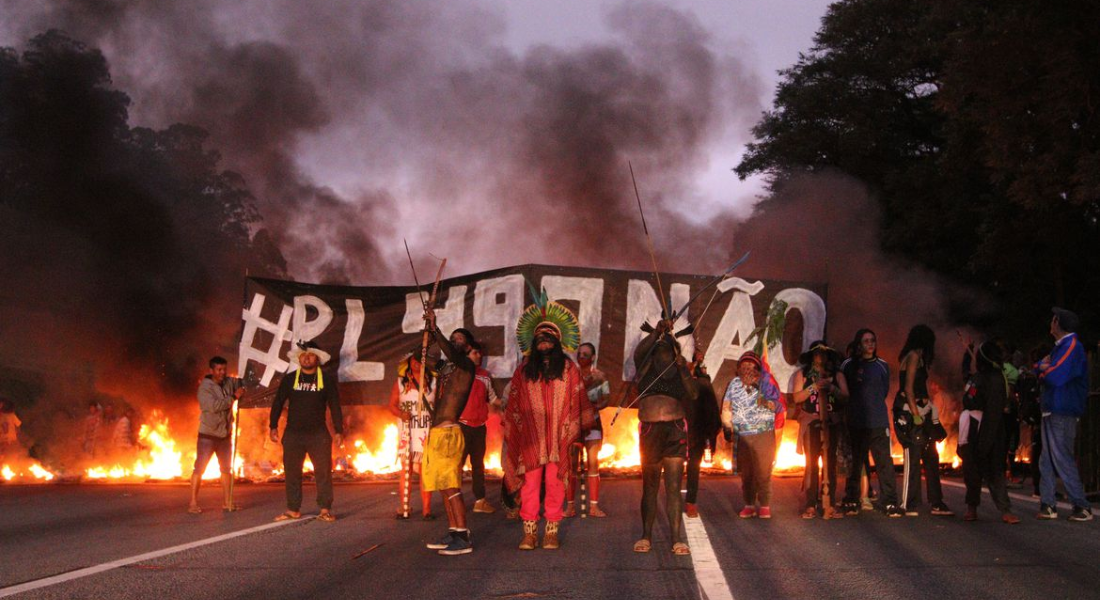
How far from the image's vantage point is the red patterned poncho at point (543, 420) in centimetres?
839

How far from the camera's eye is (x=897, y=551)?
8.05m

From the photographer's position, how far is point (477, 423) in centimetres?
1027

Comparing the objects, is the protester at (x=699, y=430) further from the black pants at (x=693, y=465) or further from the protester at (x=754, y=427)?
the protester at (x=754, y=427)

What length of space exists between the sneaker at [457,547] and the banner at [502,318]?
28.4 feet

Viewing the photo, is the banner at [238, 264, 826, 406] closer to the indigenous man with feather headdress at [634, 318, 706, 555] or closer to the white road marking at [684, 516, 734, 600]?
the white road marking at [684, 516, 734, 600]

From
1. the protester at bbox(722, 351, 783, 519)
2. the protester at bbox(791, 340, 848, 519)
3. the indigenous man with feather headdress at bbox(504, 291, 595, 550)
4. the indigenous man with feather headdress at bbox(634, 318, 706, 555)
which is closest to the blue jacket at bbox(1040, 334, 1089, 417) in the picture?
the protester at bbox(791, 340, 848, 519)

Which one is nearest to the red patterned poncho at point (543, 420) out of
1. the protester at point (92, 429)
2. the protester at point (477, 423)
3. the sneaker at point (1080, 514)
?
the protester at point (477, 423)

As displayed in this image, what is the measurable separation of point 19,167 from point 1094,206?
27094 millimetres

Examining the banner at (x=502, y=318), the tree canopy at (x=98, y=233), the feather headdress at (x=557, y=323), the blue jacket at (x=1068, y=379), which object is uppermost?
the tree canopy at (x=98, y=233)

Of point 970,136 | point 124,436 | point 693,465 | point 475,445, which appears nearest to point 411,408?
point 475,445

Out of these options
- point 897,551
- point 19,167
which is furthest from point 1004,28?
point 19,167

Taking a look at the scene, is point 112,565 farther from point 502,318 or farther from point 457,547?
point 502,318

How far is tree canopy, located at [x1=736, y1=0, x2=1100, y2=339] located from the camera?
1692 centimetres

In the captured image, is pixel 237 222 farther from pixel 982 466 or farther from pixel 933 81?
pixel 982 466
